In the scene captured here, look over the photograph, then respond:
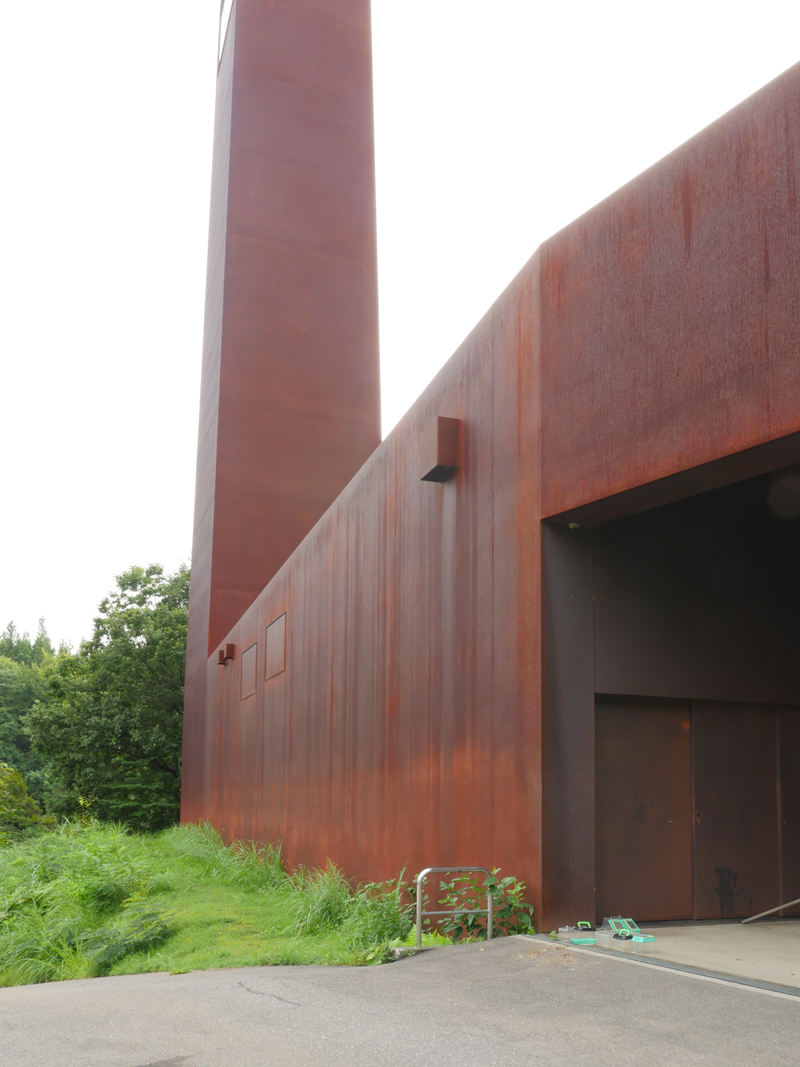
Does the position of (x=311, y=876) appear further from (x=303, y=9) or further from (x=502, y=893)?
(x=303, y=9)

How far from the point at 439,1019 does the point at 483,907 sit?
2051 mm

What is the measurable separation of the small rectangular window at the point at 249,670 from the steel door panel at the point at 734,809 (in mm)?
10711

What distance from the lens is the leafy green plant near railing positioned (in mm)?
6191

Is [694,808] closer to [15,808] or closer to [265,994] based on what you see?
[265,994]

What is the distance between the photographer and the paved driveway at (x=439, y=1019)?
12.8 ft

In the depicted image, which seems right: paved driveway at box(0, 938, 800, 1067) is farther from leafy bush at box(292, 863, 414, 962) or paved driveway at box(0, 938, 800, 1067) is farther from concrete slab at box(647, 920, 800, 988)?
leafy bush at box(292, 863, 414, 962)

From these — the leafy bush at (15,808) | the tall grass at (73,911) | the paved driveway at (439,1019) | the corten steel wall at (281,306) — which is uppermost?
the corten steel wall at (281,306)

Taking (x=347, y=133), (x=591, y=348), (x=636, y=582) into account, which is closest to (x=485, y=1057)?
(x=636, y=582)

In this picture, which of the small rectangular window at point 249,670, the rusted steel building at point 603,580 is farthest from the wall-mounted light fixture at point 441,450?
the small rectangular window at point 249,670

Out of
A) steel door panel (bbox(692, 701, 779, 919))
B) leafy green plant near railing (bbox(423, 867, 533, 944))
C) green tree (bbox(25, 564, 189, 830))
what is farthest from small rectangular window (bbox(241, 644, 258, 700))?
green tree (bbox(25, 564, 189, 830))

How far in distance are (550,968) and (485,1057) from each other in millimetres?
1491

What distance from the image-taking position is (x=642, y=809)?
6.84 m

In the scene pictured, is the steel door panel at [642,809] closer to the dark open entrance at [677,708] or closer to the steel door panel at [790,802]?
the dark open entrance at [677,708]

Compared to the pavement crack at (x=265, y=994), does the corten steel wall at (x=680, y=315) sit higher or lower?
higher
